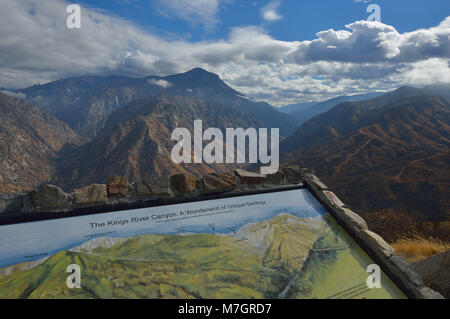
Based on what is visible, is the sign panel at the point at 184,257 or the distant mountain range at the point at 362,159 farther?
the distant mountain range at the point at 362,159

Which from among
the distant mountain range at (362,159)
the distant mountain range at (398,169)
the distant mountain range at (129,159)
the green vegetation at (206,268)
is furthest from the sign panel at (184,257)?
the distant mountain range at (129,159)

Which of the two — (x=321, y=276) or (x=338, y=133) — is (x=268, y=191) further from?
(x=338, y=133)

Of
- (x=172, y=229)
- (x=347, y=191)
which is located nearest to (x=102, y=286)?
(x=172, y=229)

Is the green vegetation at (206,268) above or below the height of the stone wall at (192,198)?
below

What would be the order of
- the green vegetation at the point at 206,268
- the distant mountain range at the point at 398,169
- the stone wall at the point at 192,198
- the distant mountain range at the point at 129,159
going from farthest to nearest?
Answer: the distant mountain range at the point at 129,159, the distant mountain range at the point at 398,169, the stone wall at the point at 192,198, the green vegetation at the point at 206,268

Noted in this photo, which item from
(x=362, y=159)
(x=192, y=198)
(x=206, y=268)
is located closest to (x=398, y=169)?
(x=362, y=159)

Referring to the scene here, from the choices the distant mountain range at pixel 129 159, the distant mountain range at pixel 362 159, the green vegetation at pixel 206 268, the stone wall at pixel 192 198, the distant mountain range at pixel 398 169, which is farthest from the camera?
the distant mountain range at pixel 129 159

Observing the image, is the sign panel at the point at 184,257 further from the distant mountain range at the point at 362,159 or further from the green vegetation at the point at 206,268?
the distant mountain range at the point at 362,159
